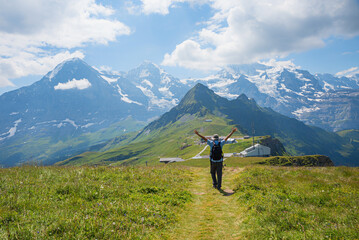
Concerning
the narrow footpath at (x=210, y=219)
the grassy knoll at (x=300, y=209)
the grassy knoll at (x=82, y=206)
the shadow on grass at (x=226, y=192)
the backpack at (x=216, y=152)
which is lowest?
the shadow on grass at (x=226, y=192)

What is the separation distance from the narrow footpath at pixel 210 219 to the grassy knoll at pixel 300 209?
0.48 m

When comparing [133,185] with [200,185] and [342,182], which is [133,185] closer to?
[200,185]

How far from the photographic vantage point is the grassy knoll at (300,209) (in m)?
6.70

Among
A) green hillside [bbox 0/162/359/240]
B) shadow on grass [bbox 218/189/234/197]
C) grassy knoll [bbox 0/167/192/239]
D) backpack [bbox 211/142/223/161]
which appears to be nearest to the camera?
grassy knoll [bbox 0/167/192/239]

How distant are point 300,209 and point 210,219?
3.83 metres

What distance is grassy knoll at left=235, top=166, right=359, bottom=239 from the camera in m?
6.70

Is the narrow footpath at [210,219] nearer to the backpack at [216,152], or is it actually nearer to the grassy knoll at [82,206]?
the grassy knoll at [82,206]

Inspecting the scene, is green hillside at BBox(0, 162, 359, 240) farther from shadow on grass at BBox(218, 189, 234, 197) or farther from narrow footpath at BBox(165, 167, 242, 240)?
shadow on grass at BBox(218, 189, 234, 197)

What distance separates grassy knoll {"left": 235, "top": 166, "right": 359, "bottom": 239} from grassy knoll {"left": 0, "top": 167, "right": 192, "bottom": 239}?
357 cm

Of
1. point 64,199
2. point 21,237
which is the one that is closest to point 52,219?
point 21,237

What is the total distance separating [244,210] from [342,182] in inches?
282

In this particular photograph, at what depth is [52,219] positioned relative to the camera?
22.7ft

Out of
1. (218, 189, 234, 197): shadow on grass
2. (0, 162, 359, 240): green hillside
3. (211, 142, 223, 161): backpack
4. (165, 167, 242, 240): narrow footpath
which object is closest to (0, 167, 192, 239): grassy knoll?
(0, 162, 359, 240): green hillside

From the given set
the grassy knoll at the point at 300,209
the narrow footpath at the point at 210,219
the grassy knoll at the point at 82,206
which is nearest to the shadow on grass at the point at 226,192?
the narrow footpath at the point at 210,219
